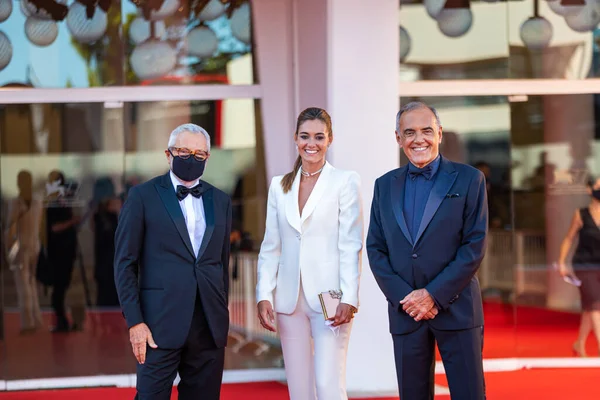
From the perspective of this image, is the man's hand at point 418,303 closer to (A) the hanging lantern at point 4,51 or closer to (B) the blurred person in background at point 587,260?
(B) the blurred person in background at point 587,260

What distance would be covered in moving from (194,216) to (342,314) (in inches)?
33.2

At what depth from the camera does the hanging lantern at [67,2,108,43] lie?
23.4 feet

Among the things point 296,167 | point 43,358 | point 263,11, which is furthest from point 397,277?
point 43,358

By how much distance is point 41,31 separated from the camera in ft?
23.4

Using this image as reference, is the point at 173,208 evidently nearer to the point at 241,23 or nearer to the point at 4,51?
the point at 241,23

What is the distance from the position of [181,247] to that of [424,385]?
1271 mm

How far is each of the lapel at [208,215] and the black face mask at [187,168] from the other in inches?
5.2

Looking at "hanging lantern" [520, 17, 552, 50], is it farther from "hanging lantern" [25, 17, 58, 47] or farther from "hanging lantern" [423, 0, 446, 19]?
"hanging lantern" [25, 17, 58, 47]

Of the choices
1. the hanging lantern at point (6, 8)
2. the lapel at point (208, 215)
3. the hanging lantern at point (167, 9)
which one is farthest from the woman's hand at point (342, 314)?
the hanging lantern at point (6, 8)

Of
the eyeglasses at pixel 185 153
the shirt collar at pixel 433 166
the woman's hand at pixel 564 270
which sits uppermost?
the eyeglasses at pixel 185 153

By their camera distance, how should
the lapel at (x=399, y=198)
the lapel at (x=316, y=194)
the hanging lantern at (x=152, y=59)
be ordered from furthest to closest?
the hanging lantern at (x=152, y=59), the lapel at (x=316, y=194), the lapel at (x=399, y=198)

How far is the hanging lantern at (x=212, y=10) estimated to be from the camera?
7.25 m

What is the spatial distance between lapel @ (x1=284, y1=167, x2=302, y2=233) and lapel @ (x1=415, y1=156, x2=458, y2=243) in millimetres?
661

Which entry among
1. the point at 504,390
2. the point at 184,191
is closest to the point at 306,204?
the point at 184,191
